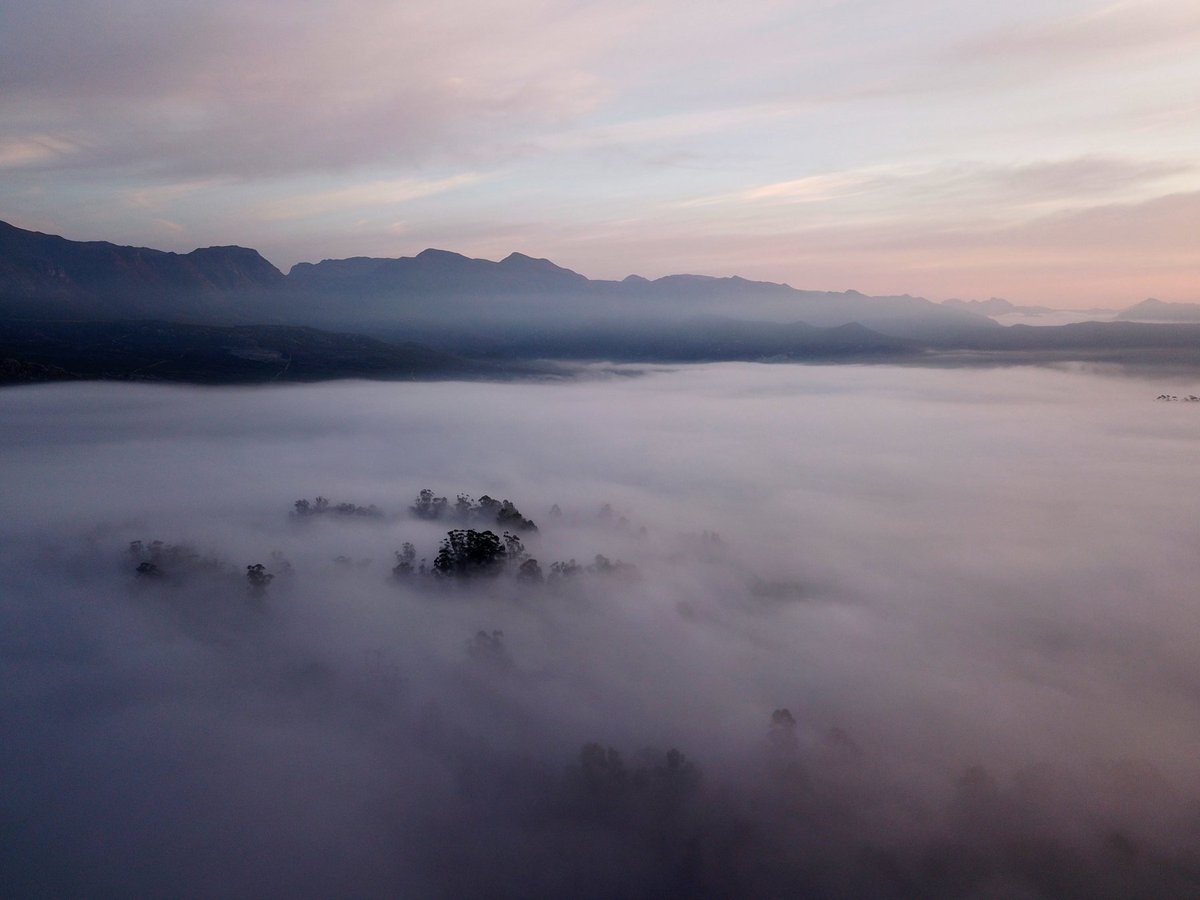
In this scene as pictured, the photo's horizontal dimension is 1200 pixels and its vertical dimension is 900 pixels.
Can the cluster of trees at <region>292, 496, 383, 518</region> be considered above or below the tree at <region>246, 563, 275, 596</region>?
above

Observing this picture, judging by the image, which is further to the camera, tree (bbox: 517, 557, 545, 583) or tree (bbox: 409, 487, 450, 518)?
tree (bbox: 409, 487, 450, 518)

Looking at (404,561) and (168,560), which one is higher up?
→ (168,560)

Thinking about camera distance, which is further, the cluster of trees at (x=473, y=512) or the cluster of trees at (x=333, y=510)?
the cluster of trees at (x=333, y=510)

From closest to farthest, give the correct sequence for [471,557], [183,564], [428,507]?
[471,557]
[183,564]
[428,507]

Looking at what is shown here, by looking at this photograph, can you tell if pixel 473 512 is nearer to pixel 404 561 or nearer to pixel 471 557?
pixel 404 561

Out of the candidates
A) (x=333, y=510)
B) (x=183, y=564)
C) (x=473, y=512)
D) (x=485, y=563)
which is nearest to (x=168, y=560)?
(x=183, y=564)

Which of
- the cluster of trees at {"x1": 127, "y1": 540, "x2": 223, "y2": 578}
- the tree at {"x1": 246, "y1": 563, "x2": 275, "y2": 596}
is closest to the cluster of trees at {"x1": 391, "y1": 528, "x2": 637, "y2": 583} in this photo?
the tree at {"x1": 246, "y1": 563, "x2": 275, "y2": 596}

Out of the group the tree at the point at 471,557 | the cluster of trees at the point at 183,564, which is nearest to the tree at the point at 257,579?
the cluster of trees at the point at 183,564

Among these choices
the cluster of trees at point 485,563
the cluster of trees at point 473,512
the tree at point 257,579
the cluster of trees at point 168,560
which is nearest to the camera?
the tree at point 257,579

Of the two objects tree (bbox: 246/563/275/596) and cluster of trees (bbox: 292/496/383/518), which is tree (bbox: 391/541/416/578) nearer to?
tree (bbox: 246/563/275/596)

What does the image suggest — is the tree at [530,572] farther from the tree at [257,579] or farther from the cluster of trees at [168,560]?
the cluster of trees at [168,560]

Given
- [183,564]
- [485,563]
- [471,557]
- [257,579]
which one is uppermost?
[471,557]

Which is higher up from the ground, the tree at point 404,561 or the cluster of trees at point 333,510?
the cluster of trees at point 333,510
